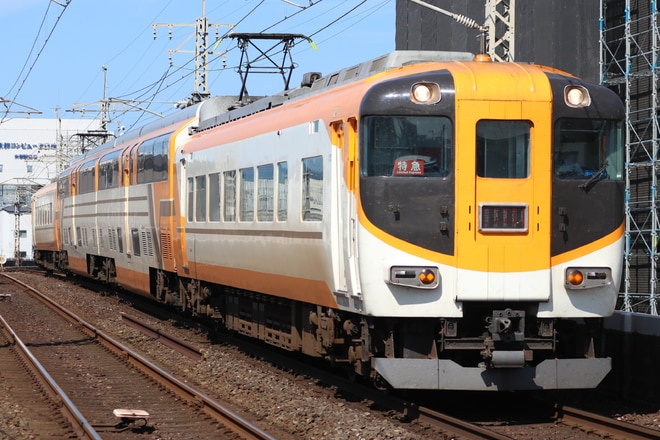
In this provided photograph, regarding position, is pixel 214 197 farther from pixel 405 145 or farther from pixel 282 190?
pixel 405 145

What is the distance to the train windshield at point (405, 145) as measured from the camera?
9.19m

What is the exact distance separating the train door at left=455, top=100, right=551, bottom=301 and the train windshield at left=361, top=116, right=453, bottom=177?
169 millimetres

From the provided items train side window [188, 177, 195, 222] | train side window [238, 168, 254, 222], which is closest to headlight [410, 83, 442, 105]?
train side window [238, 168, 254, 222]

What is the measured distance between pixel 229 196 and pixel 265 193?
1.63m

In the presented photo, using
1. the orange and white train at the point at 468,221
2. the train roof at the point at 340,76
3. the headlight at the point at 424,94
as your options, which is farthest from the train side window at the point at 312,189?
the headlight at the point at 424,94

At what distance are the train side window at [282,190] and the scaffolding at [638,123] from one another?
516 inches

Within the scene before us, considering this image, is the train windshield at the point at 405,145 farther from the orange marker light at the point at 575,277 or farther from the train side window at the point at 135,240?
the train side window at the point at 135,240

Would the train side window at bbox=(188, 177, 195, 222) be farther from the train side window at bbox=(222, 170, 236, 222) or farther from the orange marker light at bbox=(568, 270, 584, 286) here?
the orange marker light at bbox=(568, 270, 584, 286)

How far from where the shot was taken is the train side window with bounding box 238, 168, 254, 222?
12.7 metres

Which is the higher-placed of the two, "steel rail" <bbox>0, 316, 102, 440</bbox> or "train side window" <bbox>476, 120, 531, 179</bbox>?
"train side window" <bbox>476, 120, 531, 179</bbox>

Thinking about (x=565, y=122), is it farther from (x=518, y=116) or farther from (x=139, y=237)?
(x=139, y=237)

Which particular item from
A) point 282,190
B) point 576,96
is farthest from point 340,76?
point 576,96

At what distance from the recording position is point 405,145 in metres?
9.25

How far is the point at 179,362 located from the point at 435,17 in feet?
70.1
